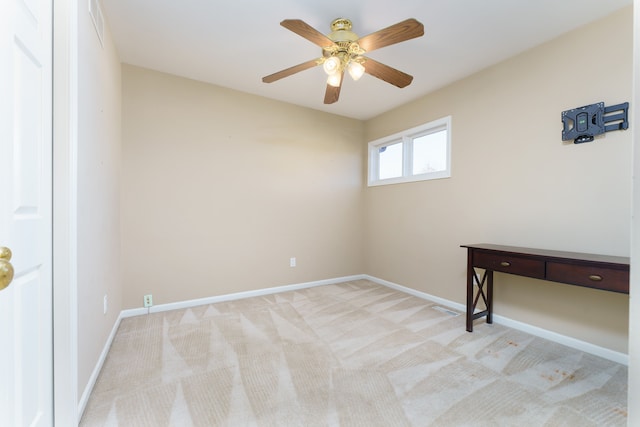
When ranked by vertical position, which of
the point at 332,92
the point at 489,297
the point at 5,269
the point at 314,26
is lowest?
the point at 489,297

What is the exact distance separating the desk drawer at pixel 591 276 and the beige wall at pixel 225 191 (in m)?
2.67

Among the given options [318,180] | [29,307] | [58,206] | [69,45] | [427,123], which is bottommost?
[29,307]

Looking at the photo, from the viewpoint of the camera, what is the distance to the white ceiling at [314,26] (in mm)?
1965

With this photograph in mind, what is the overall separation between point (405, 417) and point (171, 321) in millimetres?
2280

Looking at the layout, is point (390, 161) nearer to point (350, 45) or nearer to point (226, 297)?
point (350, 45)

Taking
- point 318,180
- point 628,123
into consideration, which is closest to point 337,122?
point 318,180

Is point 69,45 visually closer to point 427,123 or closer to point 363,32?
point 363,32

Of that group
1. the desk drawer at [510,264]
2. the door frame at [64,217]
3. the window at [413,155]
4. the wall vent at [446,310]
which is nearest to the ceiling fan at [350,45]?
the door frame at [64,217]

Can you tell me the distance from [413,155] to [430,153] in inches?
11.2

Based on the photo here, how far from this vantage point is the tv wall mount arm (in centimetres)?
195

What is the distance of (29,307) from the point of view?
3.57 ft

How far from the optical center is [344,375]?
1.83 metres

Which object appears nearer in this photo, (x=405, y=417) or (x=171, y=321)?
(x=405, y=417)

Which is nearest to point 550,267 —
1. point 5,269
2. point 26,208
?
point 5,269
